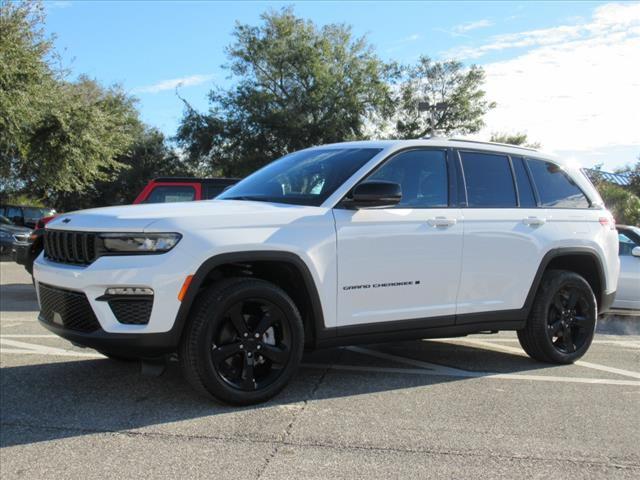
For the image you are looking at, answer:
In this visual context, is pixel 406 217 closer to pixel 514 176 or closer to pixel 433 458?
pixel 514 176

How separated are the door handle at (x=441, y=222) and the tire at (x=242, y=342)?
126 cm

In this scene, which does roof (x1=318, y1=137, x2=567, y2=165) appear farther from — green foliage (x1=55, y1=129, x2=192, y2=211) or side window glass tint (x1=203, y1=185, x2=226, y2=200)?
green foliage (x1=55, y1=129, x2=192, y2=211)

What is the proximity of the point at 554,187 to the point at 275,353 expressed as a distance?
312 cm

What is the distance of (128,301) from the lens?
13.0ft

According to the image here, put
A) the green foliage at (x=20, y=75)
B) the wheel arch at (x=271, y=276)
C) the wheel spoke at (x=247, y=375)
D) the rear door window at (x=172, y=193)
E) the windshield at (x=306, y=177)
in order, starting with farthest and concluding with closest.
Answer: the green foliage at (x=20, y=75)
the rear door window at (x=172, y=193)
the windshield at (x=306, y=177)
the wheel spoke at (x=247, y=375)
the wheel arch at (x=271, y=276)

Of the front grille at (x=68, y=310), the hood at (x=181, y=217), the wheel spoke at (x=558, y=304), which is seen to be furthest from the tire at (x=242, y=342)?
the wheel spoke at (x=558, y=304)

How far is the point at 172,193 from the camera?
9836mm

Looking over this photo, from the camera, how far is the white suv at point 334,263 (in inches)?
157

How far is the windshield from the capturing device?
4785 millimetres

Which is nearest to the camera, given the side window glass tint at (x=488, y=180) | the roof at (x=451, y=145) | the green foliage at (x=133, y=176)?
the roof at (x=451, y=145)

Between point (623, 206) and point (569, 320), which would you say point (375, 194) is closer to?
point (569, 320)

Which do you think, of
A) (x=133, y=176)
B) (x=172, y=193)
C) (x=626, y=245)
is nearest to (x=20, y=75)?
(x=172, y=193)

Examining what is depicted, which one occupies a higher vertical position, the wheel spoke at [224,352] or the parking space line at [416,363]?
the wheel spoke at [224,352]

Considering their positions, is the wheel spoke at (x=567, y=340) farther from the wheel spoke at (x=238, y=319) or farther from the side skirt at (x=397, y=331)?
the wheel spoke at (x=238, y=319)
